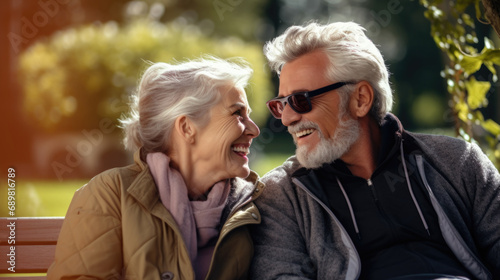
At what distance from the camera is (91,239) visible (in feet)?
8.87

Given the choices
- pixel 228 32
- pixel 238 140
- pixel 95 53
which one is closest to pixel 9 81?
pixel 95 53

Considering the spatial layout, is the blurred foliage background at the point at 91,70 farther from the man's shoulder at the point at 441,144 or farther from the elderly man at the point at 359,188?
the elderly man at the point at 359,188

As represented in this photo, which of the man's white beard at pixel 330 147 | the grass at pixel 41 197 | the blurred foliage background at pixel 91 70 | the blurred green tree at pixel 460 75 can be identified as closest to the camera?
the man's white beard at pixel 330 147

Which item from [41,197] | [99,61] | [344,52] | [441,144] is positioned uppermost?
[344,52]

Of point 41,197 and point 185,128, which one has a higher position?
point 185,128

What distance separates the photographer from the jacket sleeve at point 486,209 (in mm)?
2945

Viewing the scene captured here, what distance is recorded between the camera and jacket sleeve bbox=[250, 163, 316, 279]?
2.83m

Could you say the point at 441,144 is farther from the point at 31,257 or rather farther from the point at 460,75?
the point at 31,257

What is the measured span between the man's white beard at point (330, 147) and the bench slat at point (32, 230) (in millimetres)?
1351

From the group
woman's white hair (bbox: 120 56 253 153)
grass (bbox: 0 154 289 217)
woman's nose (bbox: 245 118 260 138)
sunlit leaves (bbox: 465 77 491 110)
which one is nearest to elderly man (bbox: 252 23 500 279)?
woman's nose (bbox: 245 118 260 138)

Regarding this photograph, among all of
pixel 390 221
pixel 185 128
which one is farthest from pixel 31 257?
pixel 390 221

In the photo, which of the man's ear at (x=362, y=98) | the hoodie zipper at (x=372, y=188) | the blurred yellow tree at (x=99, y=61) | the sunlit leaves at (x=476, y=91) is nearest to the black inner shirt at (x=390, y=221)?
the hoodie zipper at (x=372, y=188)

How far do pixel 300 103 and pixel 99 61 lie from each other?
9.39 meters

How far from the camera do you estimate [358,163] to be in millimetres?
3275
